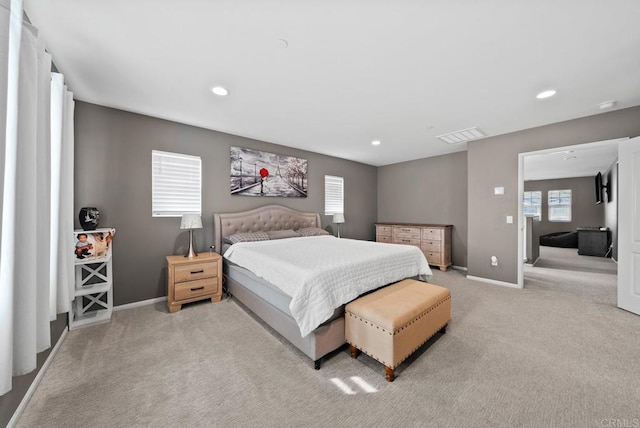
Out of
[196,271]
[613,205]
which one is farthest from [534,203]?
[196,271]

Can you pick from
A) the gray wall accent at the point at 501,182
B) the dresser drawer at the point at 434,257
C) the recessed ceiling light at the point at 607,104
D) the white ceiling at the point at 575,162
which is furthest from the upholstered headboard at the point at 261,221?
the white ceiling at the point at 575,162

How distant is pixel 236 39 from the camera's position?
6.22 ft

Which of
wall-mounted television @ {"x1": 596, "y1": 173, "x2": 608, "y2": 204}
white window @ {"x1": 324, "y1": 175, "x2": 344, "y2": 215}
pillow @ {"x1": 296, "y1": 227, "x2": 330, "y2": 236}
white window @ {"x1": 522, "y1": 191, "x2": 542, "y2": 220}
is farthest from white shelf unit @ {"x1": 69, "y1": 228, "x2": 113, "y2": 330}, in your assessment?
white window @ {"x1": 522, "y1": 191, "x2": 542, "y2": 220}

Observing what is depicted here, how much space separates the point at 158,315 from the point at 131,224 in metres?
1.28

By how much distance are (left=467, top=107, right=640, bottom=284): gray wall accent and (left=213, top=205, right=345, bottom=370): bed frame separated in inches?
123

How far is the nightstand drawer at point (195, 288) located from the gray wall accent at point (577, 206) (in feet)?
39.0

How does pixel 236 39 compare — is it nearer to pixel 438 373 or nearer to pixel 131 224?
pixel 131 224

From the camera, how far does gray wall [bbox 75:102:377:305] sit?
3.00m

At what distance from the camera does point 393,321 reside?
1796 mm

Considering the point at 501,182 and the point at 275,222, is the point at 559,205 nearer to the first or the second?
the point at 501,182

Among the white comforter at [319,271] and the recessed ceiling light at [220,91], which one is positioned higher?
the recessed ceiling light at [220,91]

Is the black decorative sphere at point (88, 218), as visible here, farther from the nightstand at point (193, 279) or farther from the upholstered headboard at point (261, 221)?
the upholstered headboard at point (261, 221)

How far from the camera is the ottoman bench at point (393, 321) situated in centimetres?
181

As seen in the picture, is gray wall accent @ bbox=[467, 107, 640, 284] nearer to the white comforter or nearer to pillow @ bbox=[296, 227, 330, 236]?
the white comforter
